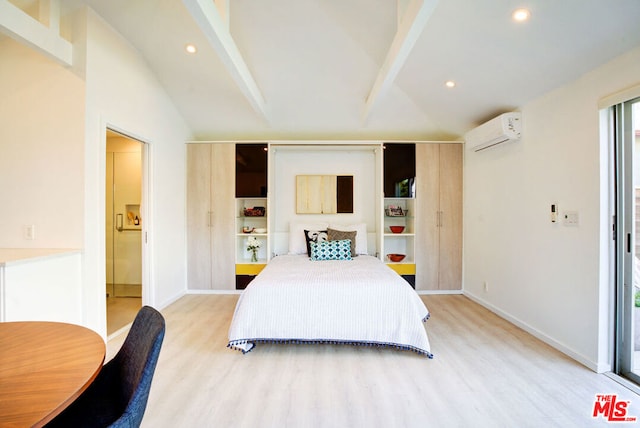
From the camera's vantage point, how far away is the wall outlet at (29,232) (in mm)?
2379

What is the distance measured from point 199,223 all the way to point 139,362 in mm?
3365

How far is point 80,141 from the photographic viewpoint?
2.36m

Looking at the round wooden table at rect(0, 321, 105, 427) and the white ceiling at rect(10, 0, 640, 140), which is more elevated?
the white ceiling at rect(10, 0, 640, 140)

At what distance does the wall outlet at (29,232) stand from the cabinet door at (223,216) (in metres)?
1.96

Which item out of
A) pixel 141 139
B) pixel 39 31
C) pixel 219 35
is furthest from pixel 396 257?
pixel 39 31

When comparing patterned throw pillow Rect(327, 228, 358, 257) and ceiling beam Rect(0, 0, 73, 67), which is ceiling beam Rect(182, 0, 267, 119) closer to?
ceiling beam Rect(0, 0, 73, 67)

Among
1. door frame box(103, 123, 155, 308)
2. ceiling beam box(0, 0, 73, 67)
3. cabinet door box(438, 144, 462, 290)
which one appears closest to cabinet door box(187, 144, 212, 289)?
door frame box(103, 123, 155, 308)

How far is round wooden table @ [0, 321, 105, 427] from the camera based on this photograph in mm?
727

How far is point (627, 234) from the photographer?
2088 mm

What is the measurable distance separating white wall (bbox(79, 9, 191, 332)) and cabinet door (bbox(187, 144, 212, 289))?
0.10 metres

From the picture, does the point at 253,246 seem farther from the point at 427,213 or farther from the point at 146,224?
the point at 427,213

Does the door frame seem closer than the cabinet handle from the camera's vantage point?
Yes

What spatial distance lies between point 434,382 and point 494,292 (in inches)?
75.9

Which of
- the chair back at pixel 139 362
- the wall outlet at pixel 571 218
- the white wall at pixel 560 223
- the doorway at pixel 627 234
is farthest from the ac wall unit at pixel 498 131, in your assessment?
the chair back at pixel 139 362
